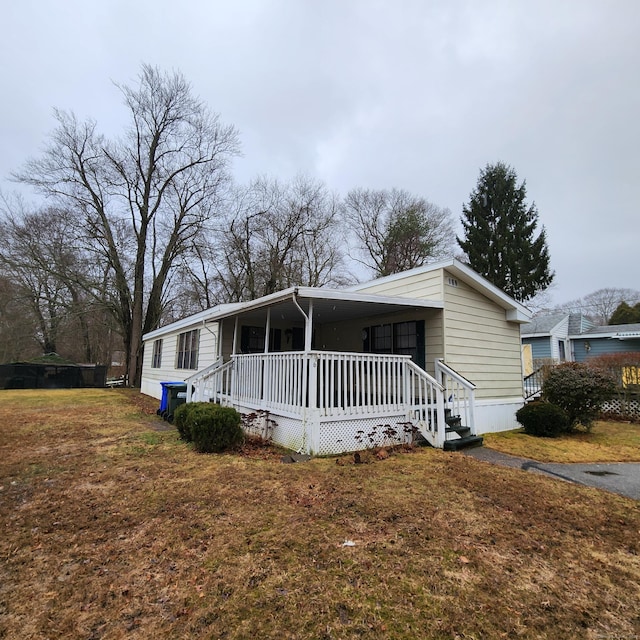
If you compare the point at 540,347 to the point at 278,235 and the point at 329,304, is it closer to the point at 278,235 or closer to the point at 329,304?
the point at 329,304

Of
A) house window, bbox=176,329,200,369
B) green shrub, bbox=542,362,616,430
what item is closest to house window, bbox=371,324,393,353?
green shrub, bbox=542,362,616,430

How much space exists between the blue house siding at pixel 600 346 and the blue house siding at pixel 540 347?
5.41ft

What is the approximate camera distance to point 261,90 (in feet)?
44.8

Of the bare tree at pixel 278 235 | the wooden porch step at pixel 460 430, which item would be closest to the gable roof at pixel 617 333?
the wooden porch step at pixel 460 430

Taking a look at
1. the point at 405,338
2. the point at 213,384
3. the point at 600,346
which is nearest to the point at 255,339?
the point at 213,384

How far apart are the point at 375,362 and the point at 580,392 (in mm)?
5099

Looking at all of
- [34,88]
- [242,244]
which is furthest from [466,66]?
[242,244]

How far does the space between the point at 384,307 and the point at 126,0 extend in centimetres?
1047

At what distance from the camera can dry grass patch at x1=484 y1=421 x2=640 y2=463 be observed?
20.1ft

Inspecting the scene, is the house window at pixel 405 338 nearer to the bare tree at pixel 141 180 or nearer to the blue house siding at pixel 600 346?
the blue house siding at pixel 600 346

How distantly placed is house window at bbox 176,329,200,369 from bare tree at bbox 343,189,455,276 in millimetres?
14379

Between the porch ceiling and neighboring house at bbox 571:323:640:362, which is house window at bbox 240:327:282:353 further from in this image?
neighboring house at bbox 571:323:640:362

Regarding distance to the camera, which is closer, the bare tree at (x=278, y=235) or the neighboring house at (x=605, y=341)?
the neighboring house at (x=605, y=341)

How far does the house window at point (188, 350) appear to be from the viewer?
11.9 m
